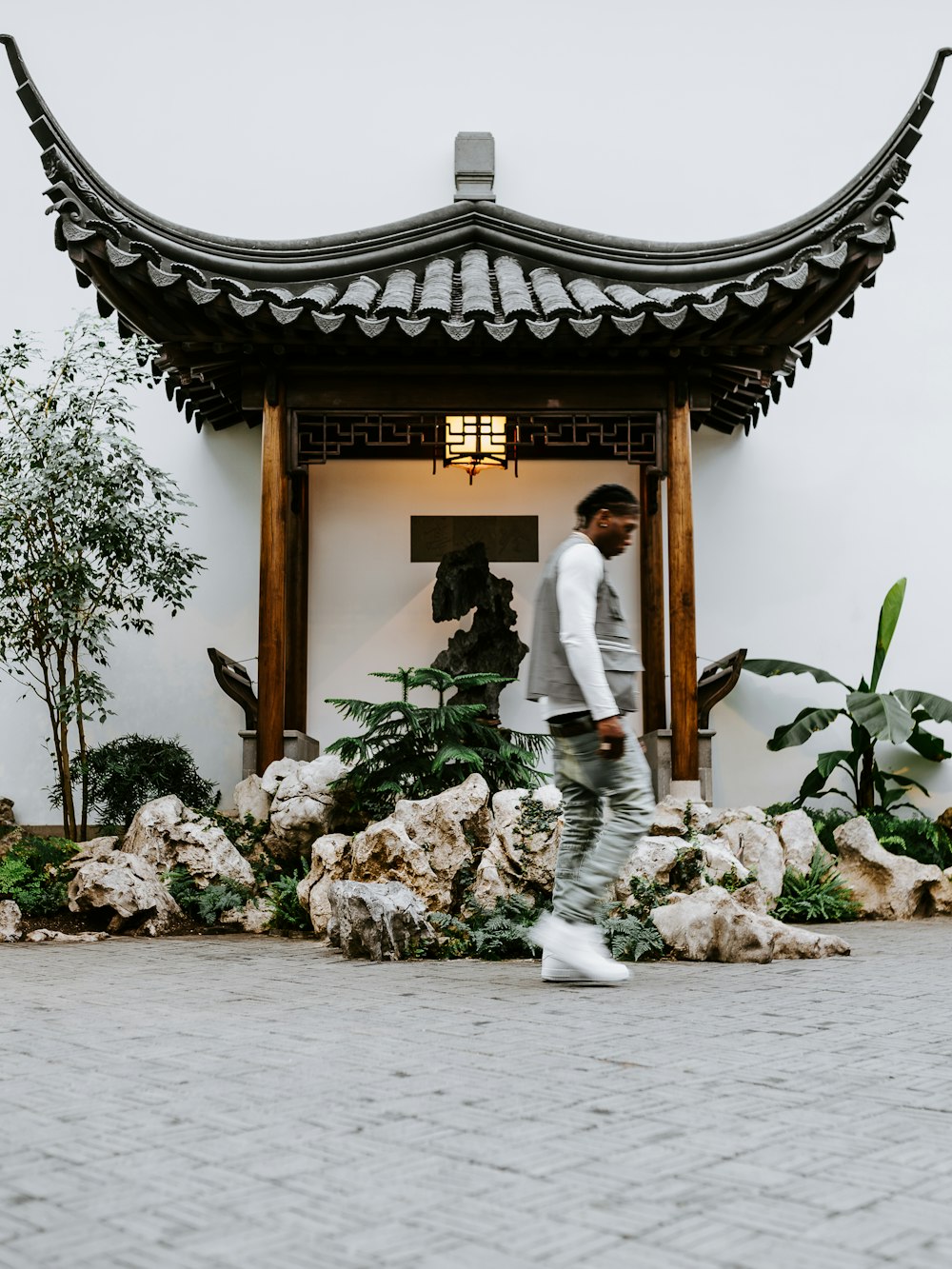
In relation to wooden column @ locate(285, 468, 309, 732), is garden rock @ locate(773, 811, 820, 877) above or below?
below

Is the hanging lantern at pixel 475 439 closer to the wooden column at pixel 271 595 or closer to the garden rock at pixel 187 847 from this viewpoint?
the wooden column at pixel 271 595

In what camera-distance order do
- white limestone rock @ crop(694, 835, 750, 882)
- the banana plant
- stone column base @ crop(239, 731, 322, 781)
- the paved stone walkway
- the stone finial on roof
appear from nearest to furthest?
the paved stone walkway → white limestone rock @ crop(694, 835, 750, 882) → stone column base @ crop(239, 731, 322, 781) → the banana plant → the stone finial on roof

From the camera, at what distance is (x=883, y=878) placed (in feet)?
27.8

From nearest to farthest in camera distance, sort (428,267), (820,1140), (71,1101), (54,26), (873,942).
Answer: (820,1140)
(71,1101)
(873,942)
(428,267)
(54,26)

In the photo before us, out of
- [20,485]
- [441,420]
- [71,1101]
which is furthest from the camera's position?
[441,420]

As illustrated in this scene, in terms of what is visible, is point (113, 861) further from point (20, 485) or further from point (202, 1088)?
point (202, 1088)

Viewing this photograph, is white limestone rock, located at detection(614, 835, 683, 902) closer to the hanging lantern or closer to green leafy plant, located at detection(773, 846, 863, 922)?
green leafy plant, located at detection(773, 846, 863, 922)

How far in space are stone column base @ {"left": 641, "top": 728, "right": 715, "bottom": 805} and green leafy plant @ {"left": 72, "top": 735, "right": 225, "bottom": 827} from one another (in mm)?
3479

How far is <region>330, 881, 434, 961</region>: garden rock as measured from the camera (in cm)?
585

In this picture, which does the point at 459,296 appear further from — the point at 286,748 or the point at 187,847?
the point at 187,847

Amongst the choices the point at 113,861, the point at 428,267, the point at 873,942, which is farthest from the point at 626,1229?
the point at 428,267

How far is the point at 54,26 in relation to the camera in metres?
12.7

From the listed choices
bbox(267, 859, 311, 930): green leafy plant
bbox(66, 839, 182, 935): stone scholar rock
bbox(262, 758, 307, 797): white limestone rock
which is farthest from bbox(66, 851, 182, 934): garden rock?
bbox(262, 758, 307, 797): white limestone rock

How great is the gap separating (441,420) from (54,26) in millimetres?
6933
